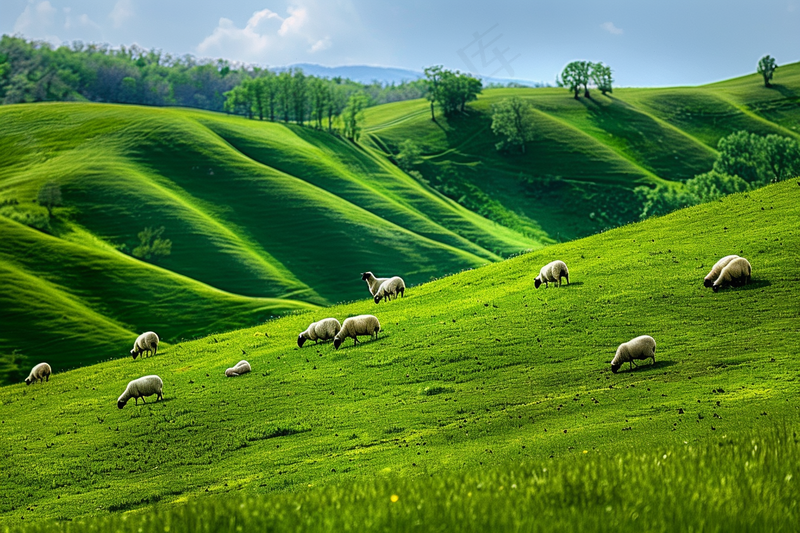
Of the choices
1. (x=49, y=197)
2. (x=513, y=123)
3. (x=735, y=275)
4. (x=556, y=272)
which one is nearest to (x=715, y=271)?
(x=735, y=275)

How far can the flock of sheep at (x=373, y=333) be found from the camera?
81.4 ft

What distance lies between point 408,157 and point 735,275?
15025 cm

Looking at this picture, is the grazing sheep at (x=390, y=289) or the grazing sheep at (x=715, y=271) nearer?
the grazing sheep at (x=715, y=271)

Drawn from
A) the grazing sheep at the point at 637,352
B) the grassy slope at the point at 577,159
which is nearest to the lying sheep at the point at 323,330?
the grazing sheep at the point at 637,352

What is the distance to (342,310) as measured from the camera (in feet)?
149

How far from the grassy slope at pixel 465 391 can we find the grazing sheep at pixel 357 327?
1.71 ft

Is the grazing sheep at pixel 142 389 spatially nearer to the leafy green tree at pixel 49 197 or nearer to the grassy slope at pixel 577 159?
the leafy green tree at pixel 49 197

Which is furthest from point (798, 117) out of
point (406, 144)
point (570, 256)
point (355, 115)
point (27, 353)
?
point (27, 353)

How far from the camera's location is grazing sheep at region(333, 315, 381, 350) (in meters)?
34.3

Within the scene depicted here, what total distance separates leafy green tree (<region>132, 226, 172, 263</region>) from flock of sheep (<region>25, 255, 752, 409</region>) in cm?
5992

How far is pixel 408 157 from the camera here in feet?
581

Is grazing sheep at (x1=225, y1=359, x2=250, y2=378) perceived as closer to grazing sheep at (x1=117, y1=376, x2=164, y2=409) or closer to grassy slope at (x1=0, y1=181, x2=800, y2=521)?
grassy slope at (x1=0, y1=181, x2=800, y2=521)

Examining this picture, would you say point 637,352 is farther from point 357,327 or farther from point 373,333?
point 357,327

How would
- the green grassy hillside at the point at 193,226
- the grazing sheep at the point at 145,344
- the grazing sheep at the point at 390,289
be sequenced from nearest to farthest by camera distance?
the grazing sheep at the point at 145,344 → the grazing sheep at the point at 390,289 → the green grassy hillside at the point at 193,226
